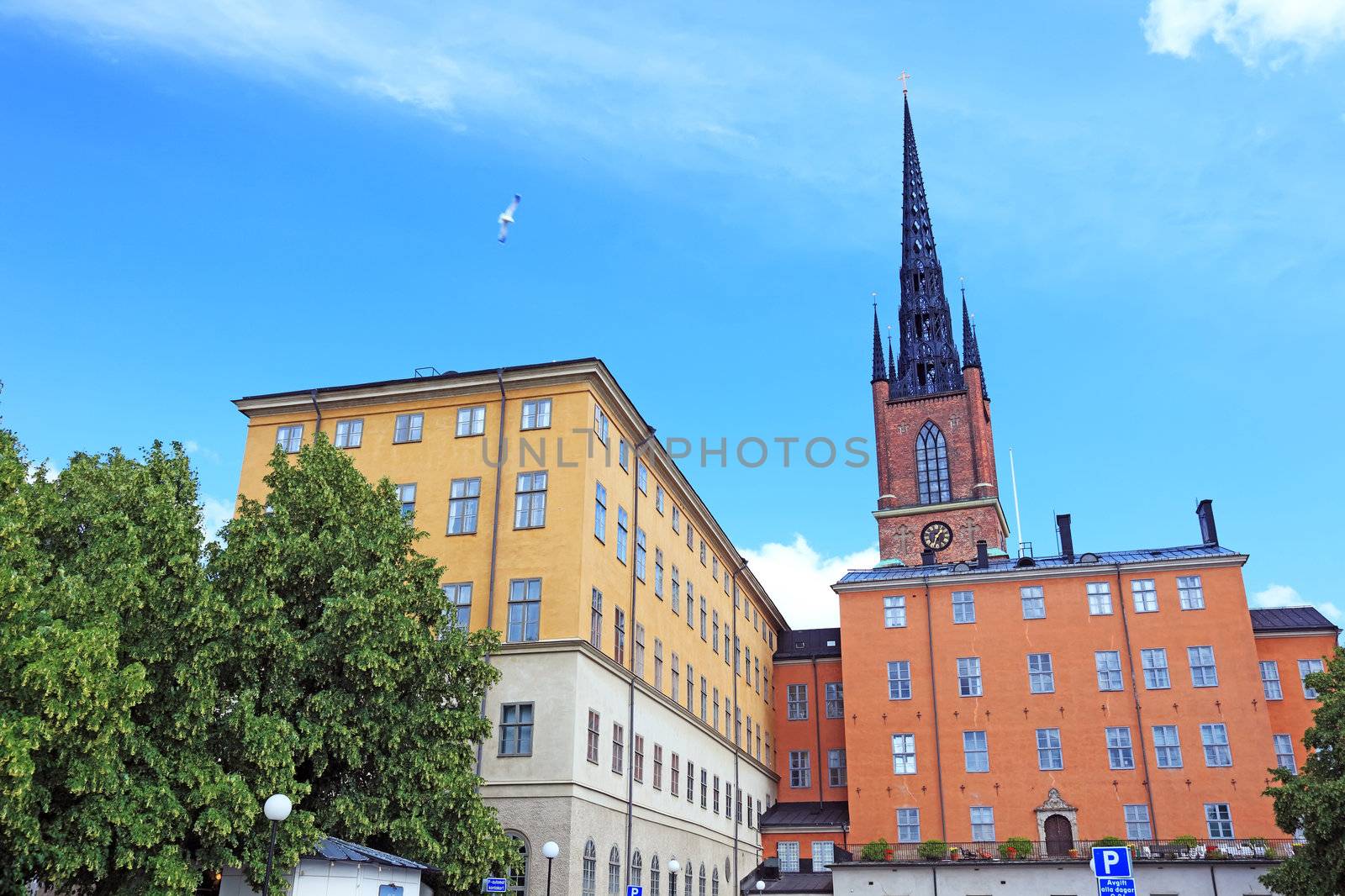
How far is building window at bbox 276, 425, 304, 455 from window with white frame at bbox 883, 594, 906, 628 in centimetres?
3267

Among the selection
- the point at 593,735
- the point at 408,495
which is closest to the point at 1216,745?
the point at 593,735

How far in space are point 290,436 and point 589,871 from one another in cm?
1924

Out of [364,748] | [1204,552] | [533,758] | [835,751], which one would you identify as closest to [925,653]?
[835,751]

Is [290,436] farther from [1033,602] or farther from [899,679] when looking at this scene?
[1033,602]

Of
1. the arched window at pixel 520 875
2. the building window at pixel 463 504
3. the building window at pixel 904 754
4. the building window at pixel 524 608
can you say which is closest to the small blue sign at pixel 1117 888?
the arched window at pixel 520 875

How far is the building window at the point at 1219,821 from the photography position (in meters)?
48.2

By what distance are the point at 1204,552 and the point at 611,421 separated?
111 ft

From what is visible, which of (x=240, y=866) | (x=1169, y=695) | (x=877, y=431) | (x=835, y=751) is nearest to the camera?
(x=240, y=866)

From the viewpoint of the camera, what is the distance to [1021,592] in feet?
182

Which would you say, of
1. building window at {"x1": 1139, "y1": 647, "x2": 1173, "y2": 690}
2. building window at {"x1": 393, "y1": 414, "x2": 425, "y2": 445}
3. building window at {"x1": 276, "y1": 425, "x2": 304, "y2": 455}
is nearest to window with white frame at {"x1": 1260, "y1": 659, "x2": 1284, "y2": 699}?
building window at {"x1": 1139, "y1": 647, "x2": 1173, "y2": 690}

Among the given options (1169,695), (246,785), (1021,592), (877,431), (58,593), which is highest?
(877,431)

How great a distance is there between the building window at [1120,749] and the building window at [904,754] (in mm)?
9350

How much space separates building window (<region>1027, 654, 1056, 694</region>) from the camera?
175 ft

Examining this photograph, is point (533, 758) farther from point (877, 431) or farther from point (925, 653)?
point (877, 431)
